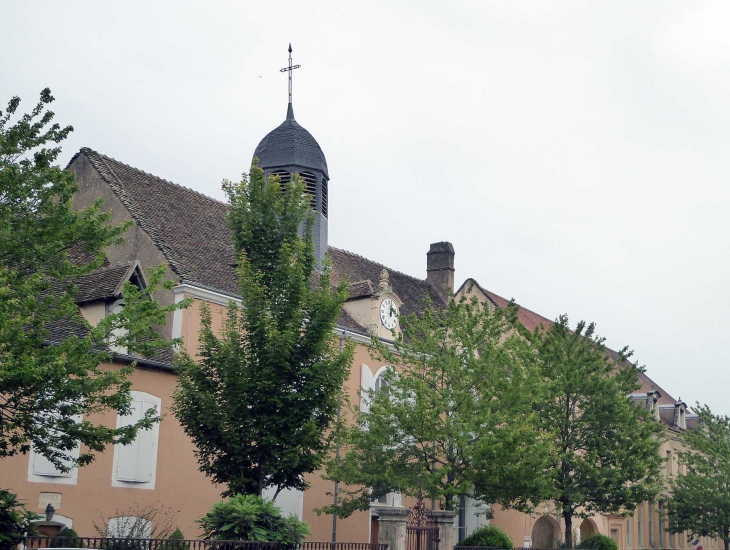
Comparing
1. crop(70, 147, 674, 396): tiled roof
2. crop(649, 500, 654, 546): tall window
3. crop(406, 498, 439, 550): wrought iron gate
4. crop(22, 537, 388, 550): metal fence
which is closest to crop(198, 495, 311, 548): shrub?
crop(22, 537, 388, 550): metal fence

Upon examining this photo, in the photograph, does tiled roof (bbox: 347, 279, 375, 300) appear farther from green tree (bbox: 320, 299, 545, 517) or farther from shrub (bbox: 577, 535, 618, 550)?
shrub (bbox: 577, 535, 618, 550)

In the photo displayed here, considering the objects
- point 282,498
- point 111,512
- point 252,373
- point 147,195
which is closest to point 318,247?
point 147,195

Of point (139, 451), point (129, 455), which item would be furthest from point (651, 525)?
point (129, 455)

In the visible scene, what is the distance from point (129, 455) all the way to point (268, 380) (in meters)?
7.31

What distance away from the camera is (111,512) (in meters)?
21.7

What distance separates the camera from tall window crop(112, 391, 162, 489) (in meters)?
22.3

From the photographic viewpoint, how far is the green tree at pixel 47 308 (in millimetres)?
14414

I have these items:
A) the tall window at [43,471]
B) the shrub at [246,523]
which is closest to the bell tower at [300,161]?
the tall window at [43,471]

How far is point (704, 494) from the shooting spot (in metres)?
39.7

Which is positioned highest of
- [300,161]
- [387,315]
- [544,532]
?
[300,161]

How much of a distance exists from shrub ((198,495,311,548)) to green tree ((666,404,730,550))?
29604 millimetres

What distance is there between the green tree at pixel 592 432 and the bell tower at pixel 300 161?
8750 millimetres

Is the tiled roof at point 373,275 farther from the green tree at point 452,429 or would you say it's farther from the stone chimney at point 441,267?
the green tree at point 452,429

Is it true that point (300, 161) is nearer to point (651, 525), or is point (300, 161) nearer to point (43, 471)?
point (43, 471)
